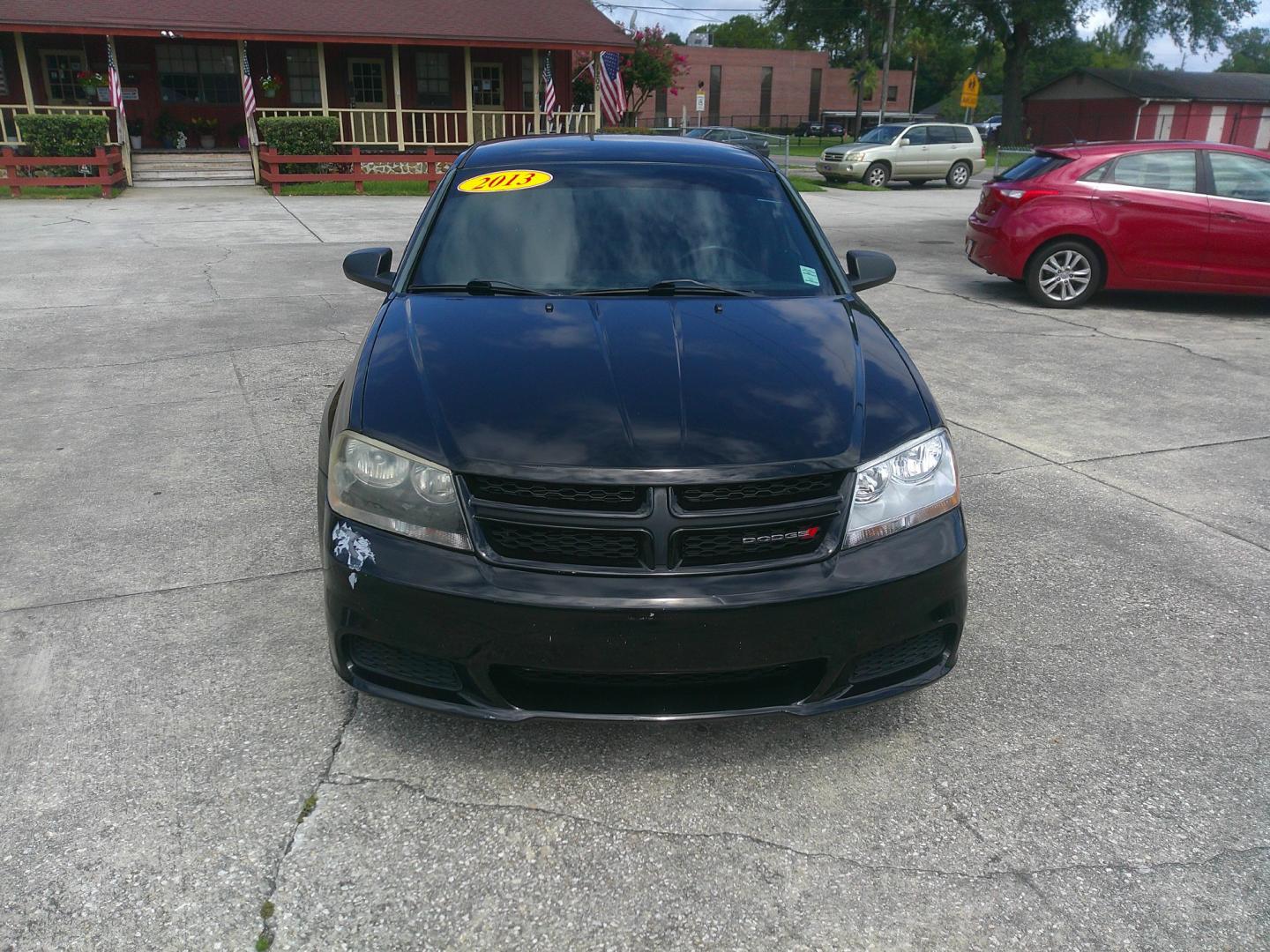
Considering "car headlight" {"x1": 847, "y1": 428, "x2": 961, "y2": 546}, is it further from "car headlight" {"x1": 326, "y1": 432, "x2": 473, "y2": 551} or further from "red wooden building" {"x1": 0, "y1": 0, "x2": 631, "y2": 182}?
"red wooden building" {"x1": 0, "y1": 0, "x2": 631, "y2": 182}

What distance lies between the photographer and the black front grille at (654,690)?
104 inches

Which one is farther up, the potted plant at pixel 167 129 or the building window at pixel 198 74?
the building window at pixel 198 74

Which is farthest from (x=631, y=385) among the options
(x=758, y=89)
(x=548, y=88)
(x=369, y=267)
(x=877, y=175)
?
(x=758, y=89)

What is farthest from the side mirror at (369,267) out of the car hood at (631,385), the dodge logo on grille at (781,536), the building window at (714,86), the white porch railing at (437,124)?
the building window at (714,86)

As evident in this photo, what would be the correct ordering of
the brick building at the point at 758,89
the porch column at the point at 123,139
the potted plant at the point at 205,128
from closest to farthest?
the porch column at the point at 123,139, the potted plant at the point at 205,128, the brick building at the point at 758,89

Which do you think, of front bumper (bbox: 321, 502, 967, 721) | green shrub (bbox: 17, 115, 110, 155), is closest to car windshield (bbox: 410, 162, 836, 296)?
front bumper (bbox: 321, 502, 967, 721)

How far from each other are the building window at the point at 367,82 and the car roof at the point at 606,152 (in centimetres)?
2536

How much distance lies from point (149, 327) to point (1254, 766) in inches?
335

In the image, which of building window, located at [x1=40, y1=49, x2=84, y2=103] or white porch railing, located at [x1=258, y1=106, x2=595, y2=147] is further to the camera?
white porch railing, located at [x1=258, y1=106, x2=595, y2=147]

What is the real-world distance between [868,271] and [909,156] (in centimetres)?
2522

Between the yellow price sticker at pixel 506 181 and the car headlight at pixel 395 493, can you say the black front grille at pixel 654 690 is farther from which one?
the yellow price sticker at pixel 506 181

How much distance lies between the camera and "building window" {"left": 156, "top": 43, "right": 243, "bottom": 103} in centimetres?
2550

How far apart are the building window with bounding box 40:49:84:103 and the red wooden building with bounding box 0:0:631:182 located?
0.09 feet

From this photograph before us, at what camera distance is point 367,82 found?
90.6 ft
